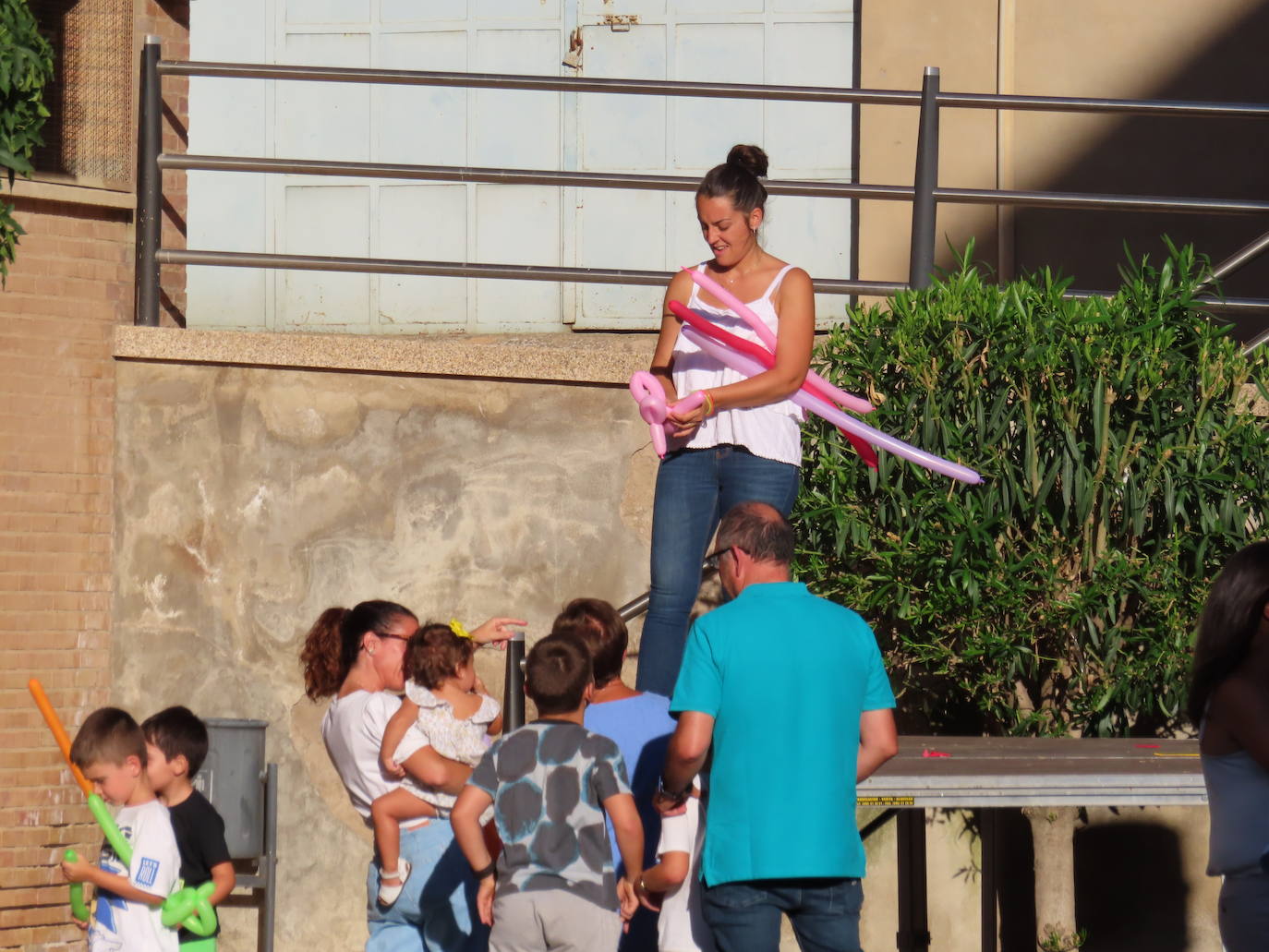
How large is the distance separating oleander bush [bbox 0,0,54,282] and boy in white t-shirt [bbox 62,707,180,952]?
7.71 ft

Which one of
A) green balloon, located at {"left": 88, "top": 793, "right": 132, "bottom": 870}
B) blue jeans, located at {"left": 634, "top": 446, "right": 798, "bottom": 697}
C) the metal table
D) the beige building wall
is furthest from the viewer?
the beige building wall

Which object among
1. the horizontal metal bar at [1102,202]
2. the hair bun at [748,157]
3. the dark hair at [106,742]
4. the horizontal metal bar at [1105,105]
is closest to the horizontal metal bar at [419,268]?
the horizontal metal bar at [1102,202]

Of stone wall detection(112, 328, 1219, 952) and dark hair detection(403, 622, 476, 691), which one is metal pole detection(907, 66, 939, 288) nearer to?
stone wall detection(112, 328, 1219, 952)

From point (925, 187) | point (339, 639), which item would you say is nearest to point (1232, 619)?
point (339, 639)

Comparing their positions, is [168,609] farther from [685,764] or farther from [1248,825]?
[1248,825]

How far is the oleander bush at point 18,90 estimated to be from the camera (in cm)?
620

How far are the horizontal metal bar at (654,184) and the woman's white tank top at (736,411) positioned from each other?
2019 millimetres

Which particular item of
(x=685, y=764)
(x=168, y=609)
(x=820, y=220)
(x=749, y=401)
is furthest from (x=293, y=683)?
(x=820, y=220)

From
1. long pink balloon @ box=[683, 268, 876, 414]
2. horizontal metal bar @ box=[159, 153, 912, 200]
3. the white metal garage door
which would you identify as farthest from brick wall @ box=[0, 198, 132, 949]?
long pink balloon @ box=[683, 268, 876, 414]

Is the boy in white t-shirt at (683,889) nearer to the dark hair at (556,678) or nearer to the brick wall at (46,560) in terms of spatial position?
the dark hair at (556,678)

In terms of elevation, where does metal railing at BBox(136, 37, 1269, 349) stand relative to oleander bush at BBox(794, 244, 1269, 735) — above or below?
above

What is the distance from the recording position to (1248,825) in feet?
13.0

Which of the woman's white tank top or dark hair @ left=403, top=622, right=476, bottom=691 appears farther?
the woman's white tank top

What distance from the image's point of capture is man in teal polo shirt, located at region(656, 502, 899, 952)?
415 cm
